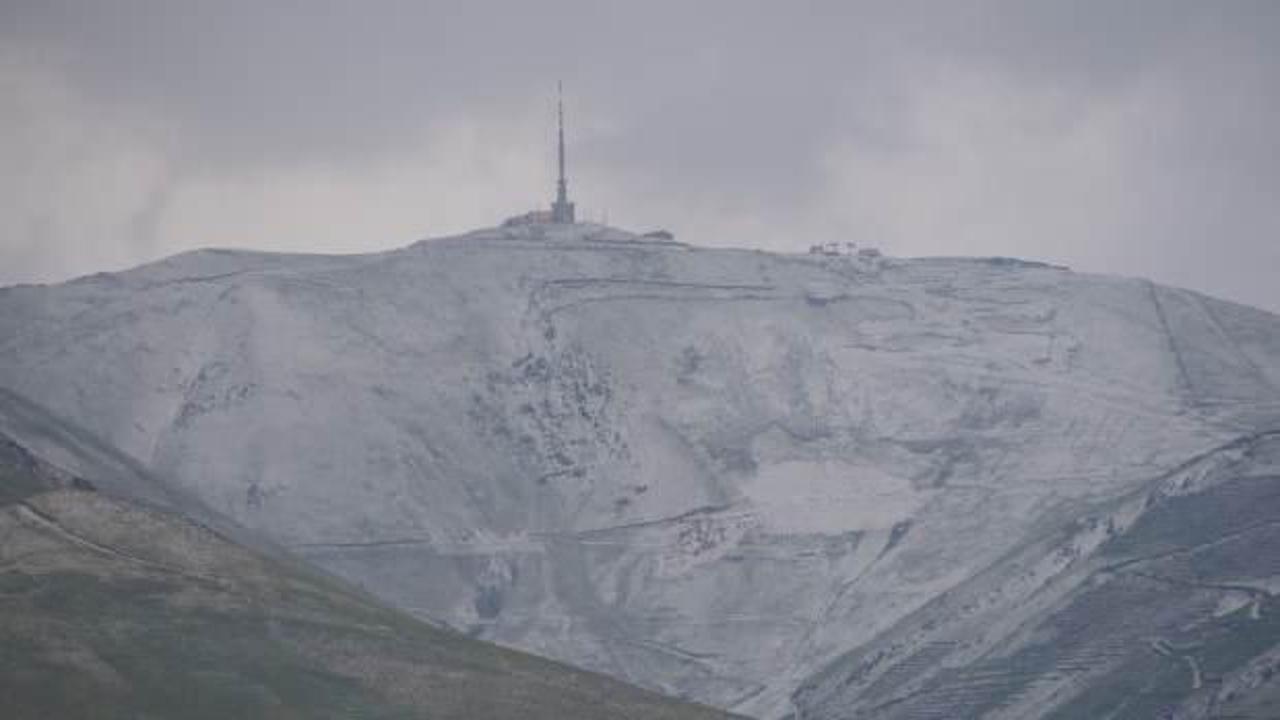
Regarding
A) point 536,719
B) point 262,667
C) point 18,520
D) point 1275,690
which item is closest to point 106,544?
point 18,520

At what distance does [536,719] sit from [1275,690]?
60.4 metres

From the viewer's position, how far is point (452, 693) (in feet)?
502

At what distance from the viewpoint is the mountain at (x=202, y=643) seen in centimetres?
14288

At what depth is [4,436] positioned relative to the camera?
595 feet

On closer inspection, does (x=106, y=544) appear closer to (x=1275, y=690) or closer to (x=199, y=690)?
(x=199, y=690)

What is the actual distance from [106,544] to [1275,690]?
2888 inches

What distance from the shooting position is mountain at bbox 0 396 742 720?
143m

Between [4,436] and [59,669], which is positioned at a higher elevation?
[4,436]

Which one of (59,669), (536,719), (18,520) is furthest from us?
(18,520)

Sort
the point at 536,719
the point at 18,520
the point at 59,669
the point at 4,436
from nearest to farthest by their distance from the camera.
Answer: the point at 59,669 → the point at 536,719 → the point at 18,520 → the point at 4,436

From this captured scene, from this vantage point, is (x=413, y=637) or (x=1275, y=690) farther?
(x=1275, y=690)

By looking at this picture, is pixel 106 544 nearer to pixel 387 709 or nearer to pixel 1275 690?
pixel 387 709

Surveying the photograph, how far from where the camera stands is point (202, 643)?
151375 millimetres

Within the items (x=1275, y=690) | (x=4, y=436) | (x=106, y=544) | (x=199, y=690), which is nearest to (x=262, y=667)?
(x=199, y=690)
